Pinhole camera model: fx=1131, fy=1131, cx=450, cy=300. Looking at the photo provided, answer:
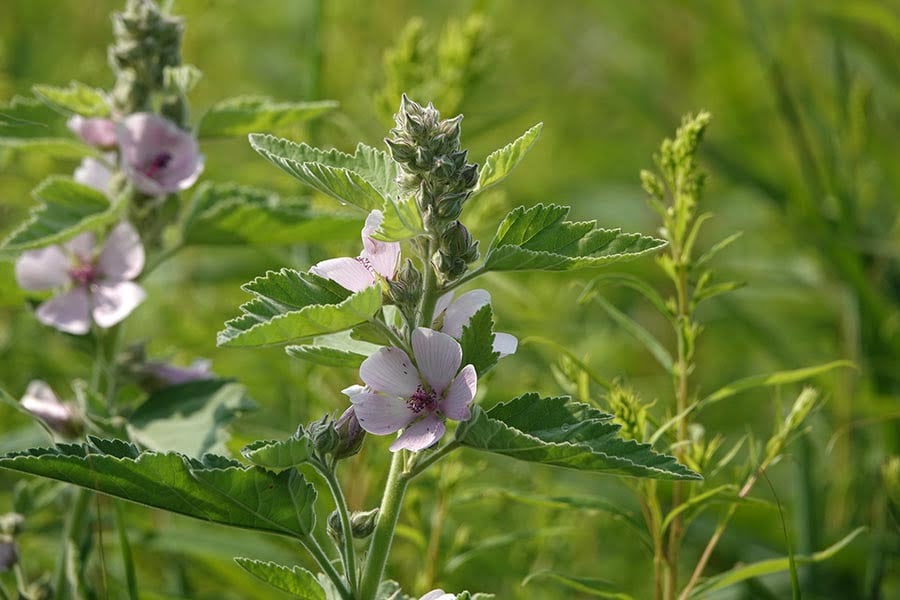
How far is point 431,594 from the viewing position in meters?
0.87

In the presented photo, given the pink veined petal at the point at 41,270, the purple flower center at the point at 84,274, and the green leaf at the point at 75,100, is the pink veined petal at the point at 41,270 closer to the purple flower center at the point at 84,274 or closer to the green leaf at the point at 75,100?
the purple flower center at the point at 84,274

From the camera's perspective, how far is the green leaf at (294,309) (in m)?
0.79

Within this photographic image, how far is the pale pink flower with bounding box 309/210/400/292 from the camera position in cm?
88

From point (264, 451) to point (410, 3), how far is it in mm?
3086

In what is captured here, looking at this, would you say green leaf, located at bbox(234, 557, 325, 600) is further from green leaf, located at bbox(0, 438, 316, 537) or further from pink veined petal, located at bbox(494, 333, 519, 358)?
pink veined petal, located at bbox(494, 333, 519, 358)

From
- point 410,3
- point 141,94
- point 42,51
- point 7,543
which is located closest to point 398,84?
point 141,94

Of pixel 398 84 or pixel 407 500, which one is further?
pixel 398 84

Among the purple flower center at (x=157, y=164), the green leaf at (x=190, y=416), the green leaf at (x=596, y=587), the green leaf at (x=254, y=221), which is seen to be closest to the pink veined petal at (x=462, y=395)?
the green leaf at (x=596, y=587)

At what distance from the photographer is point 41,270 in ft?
4.56

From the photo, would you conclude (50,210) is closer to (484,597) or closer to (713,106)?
(484,597)

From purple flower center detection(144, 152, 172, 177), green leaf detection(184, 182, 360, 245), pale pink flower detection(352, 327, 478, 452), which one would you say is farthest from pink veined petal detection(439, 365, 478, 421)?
purple flower center detection(144, 152, 172, 177)

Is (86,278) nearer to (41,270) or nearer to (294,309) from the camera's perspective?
(41,270)

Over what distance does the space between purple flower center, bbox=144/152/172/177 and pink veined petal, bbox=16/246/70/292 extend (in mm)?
155

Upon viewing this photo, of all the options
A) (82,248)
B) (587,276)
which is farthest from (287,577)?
(587,276)
